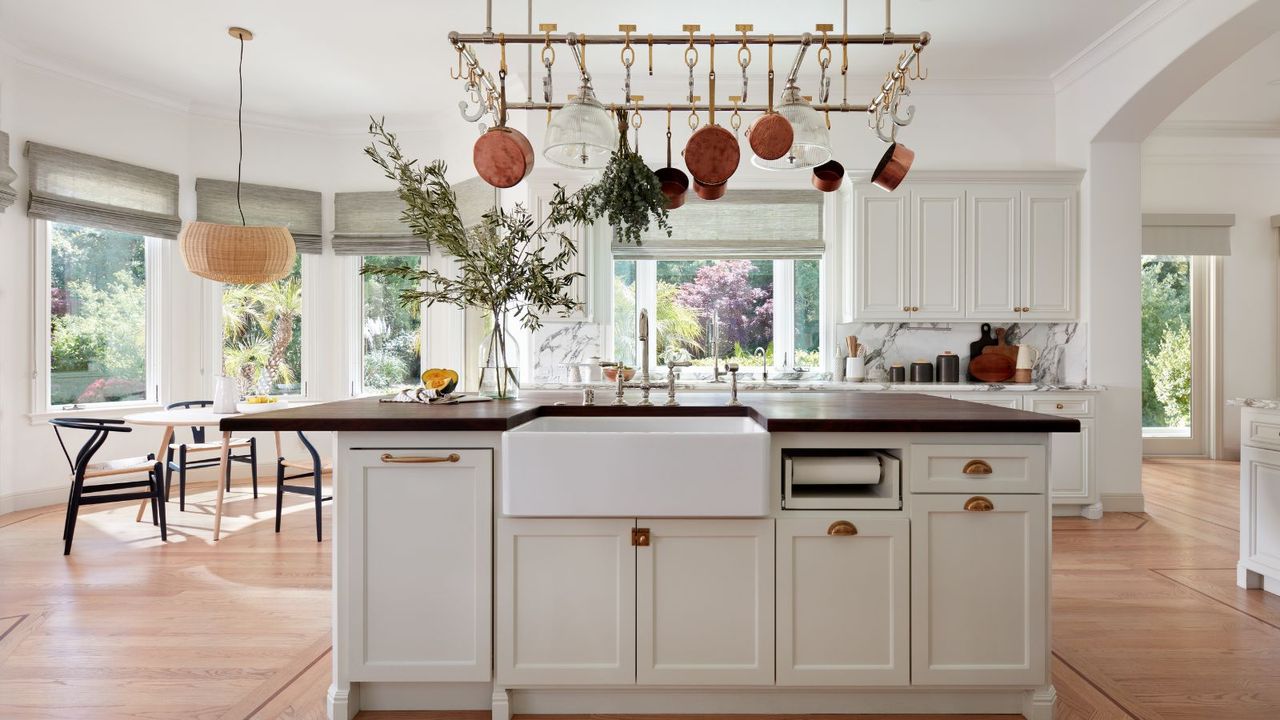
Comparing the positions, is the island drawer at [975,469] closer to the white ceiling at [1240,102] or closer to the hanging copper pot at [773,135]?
the hanging copper pot at [773,135]

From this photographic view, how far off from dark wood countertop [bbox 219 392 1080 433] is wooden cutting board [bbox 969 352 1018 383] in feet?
9.40

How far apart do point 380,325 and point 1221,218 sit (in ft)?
26.6

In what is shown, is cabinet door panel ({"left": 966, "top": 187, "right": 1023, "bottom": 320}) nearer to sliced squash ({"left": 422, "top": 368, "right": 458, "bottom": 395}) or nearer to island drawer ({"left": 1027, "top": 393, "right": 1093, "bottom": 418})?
island drawer ({"left": 1027, "top": 393, "right": 1093, "bottom": 418})

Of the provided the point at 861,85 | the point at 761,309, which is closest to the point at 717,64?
the point at 861,85

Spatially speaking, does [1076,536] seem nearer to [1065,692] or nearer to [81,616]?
[1065,692]

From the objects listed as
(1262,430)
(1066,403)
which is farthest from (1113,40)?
(1262,430)

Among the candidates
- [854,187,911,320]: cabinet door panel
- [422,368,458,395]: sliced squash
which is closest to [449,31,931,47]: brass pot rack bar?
[422,368,458,395]: sliced squash

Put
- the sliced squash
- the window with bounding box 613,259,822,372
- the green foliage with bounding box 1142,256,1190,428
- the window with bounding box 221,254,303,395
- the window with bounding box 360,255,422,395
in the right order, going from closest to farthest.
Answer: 1. the sliced squash
2. the window with bounding box 613,259,822,372
3. the window with bounding box 221,254,303,395
4. the window with bounding box 360,255,422,395
5. the green foliage with bounding box 1142,256,1190,428

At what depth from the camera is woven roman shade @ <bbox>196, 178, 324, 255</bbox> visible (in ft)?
17.7

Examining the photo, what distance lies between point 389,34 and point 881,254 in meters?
3.62

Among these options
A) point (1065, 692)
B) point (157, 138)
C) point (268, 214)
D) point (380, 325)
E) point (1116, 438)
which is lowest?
point (1065, 692)

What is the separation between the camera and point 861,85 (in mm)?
4852

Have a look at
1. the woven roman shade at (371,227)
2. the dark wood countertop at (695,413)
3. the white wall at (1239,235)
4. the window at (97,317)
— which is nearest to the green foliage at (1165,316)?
the white wall at (1239,235)

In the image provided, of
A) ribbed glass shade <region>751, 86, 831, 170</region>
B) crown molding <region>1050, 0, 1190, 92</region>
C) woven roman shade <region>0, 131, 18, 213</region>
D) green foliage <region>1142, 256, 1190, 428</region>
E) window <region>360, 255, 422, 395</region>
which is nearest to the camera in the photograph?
ribbed glass shade <region>751, 86, 831, 170</region>
